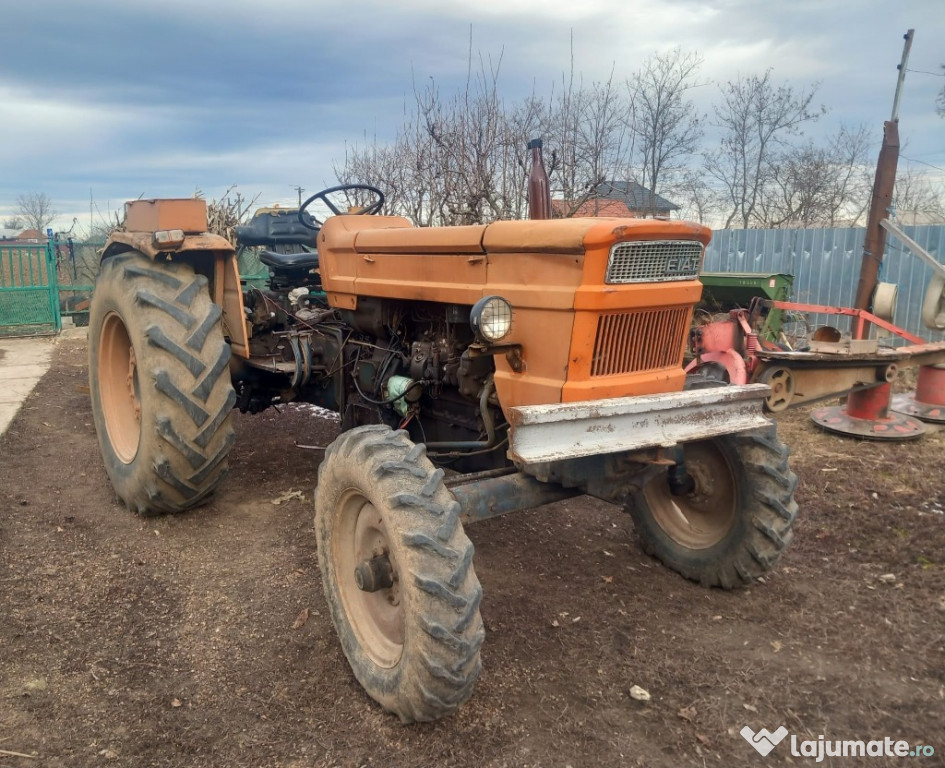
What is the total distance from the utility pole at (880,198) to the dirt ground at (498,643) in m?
4.26

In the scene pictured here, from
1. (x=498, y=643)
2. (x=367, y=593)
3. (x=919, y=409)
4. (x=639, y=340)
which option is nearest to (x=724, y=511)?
(x=639, y=340)

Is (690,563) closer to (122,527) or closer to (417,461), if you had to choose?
(417,461)

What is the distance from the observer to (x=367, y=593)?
292 centimetres

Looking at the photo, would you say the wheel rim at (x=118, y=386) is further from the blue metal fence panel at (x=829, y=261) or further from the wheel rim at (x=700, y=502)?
the blue metal fence panel at (x=829, y=261)

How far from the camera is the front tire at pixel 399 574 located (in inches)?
93.4

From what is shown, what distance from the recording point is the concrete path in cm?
692

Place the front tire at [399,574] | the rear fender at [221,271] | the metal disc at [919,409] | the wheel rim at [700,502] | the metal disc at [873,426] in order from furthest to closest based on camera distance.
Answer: the metal disc at [919,409], the metal disc at [873,426], the rear fender at [221,271], the wheel rim at [700,502], the front tire at [399,574]

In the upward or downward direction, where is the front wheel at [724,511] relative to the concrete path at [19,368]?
upward

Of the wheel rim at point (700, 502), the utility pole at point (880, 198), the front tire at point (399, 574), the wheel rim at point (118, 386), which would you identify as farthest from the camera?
the utility pole at point (880, 198)

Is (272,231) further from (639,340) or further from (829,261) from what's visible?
(829,261)

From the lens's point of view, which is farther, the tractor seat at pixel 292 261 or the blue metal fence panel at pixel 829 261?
the blue metal fence panel at pixel 829 261

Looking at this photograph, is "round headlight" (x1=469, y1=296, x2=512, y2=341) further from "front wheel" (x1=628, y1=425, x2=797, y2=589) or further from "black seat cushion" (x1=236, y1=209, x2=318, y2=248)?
"black seat cushion" (x1=236, y1=209, x2=318, y2=248)

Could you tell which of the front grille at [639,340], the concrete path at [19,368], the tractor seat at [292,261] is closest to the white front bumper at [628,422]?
the front grille at [639,340]

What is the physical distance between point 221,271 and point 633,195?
723 centimetres
